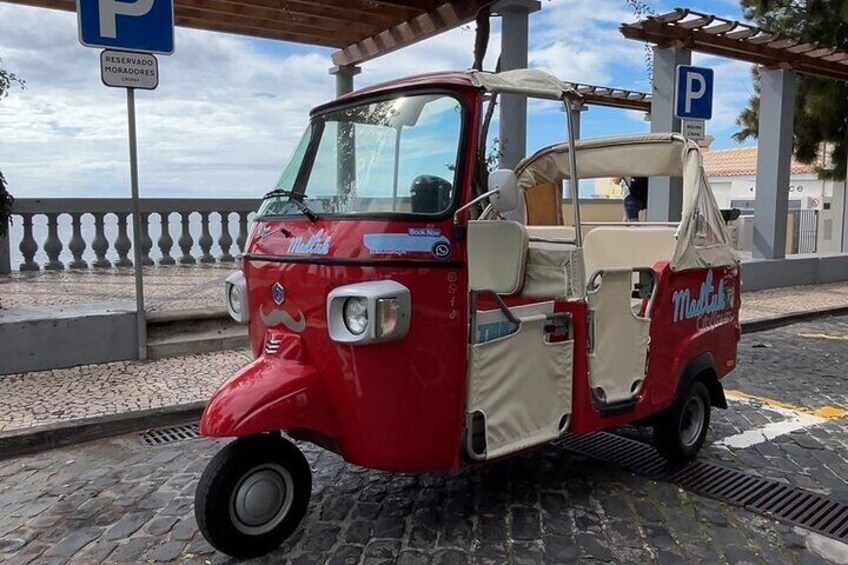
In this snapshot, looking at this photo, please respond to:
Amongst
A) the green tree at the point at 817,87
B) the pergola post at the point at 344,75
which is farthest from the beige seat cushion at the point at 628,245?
the green tree at the point at 817,87

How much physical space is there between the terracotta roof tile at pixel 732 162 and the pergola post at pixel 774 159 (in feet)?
66.2

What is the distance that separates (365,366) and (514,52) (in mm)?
5775

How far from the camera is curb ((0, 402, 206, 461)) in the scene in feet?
14.5

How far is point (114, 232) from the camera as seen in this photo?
10500mm

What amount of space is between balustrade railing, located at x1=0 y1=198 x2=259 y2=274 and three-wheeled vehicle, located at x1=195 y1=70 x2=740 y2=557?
19.2 ft

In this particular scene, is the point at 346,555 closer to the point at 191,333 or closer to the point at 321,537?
the point at 321,537

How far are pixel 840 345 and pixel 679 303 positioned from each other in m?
4.78

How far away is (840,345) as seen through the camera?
25.7 ft

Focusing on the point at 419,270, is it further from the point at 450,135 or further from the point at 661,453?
the point at 661,453

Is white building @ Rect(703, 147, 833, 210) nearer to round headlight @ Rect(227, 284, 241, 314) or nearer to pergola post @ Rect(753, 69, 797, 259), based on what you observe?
pergola post @ Rect(753, 69, 797, 259)

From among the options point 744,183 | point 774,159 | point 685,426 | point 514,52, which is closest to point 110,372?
point 685,426

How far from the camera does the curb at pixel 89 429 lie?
4434 millimetres

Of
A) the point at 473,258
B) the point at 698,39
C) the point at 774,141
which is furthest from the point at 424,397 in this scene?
the point at 774,141

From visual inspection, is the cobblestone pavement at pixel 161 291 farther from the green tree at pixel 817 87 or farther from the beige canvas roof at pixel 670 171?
the green tree at pixel 817 87
